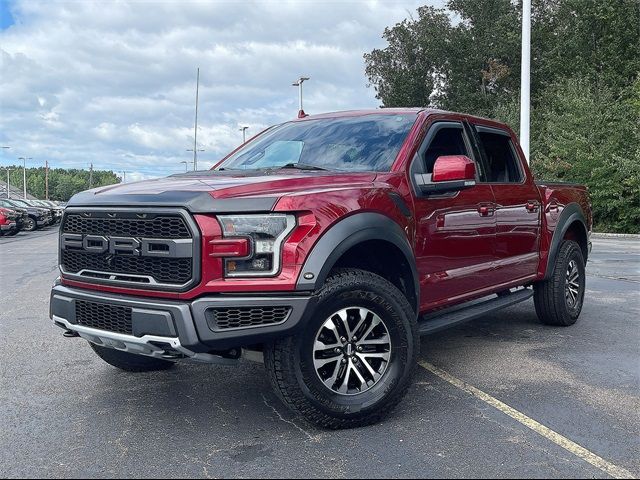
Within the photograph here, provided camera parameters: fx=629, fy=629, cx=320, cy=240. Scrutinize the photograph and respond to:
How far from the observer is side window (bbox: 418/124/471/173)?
176 inches

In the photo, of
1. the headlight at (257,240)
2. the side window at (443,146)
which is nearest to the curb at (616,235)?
the side window at (443,146)

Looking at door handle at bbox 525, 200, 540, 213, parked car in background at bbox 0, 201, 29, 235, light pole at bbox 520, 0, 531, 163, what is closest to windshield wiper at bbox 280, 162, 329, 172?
door handle at bbox 525, 200, 540, 213

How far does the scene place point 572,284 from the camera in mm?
6422

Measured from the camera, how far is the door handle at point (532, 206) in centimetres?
552

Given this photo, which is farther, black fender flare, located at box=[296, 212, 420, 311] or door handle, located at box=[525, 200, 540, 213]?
door handle, located at box=[525, 200, 540, 213]

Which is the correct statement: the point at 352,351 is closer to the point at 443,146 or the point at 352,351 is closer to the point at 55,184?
the point at 443,146

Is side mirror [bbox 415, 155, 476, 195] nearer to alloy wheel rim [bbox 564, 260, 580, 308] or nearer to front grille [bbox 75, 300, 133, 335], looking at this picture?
front grille [bbox 75, 300, 133, 335]

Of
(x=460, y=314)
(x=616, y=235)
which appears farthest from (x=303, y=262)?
(x=616, y=235)

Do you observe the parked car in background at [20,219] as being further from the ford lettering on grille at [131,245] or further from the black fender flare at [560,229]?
the ford lettering on grille at [131,245]

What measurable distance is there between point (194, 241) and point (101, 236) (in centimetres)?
70

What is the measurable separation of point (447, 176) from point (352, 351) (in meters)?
1.34

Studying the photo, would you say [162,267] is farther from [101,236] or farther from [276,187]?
[276,187]

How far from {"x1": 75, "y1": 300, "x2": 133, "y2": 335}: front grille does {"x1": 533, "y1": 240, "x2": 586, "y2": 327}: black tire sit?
423cm

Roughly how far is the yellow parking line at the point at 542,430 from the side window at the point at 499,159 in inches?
65.8
